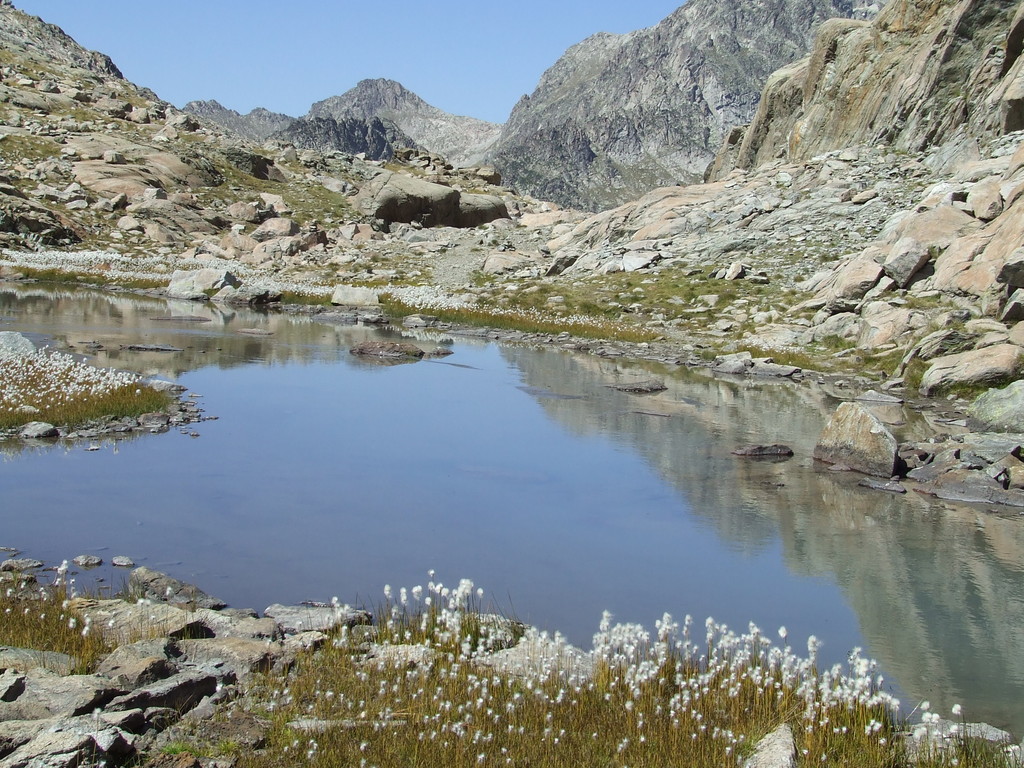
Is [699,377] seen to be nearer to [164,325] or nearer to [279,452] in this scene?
[279,452]

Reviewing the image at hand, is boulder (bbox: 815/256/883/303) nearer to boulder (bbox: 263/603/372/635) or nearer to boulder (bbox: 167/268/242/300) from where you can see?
boulder (bbox: 263/603/372/635)

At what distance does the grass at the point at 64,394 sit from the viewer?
20094mm

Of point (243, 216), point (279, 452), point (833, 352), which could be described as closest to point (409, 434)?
point (279, 452)

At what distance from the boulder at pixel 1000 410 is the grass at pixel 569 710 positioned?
1516 centimetres

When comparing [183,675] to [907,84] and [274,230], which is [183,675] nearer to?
[907,84]

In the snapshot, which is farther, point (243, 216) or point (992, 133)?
point (243, 216)

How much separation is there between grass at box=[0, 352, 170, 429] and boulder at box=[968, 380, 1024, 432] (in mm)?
20463

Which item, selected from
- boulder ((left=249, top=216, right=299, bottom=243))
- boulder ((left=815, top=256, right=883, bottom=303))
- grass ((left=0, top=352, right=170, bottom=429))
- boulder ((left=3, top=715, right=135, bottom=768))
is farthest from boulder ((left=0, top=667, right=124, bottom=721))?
boulder ((left=249, top=216, right=299, bottom=243))

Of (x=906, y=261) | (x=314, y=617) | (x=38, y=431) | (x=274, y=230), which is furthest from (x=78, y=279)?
(x=314, y=617)

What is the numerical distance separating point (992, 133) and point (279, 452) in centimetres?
4257

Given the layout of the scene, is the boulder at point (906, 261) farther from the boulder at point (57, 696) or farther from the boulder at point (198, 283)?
the boulder at point (198, 283)

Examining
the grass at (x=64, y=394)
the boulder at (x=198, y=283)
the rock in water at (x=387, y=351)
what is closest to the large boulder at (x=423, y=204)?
the boulder at (x=198, y=283)

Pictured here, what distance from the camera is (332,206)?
96625 millimetres

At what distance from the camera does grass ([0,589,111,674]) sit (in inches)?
346
